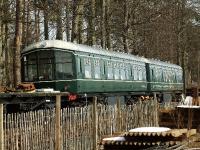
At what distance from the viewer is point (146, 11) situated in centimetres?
4484

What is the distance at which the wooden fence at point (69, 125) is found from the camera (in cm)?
1184

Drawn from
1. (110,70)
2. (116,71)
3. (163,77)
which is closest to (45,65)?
(110,70)

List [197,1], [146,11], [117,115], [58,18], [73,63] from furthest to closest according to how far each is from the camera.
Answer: [197,1] → [146,11] → [58,18] → [73,63] → [117,115]

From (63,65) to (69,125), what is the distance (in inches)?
418

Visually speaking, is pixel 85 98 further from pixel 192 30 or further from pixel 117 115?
pixel 192 30

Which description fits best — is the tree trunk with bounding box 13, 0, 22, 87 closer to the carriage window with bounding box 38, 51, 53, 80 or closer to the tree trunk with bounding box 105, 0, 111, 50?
the carriage window with bounding box 38, 51, 53, 80

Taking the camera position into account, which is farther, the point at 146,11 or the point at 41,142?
the point at 146,11

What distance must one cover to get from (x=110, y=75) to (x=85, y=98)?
12.7 ft

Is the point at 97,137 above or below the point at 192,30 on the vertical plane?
below

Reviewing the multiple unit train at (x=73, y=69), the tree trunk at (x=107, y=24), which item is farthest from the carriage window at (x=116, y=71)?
the tree trunk at (x=107, y=24)

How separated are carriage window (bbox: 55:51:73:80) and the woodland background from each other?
192 cm

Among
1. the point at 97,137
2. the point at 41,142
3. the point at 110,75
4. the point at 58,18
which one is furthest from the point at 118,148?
the point at 58,18

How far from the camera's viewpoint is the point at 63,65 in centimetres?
2427

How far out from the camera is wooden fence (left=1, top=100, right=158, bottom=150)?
11.8 m
